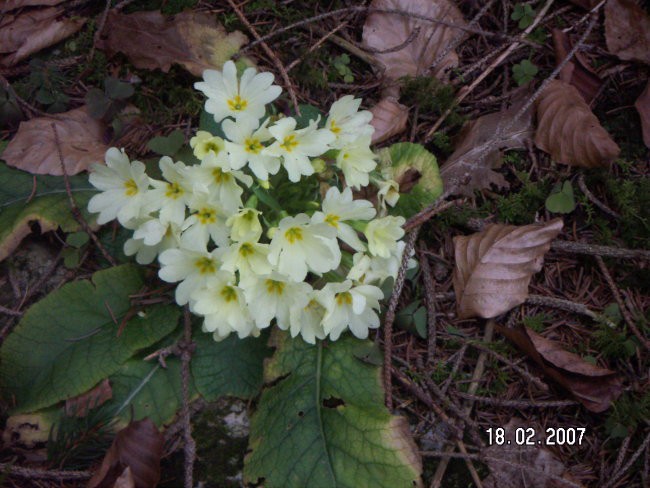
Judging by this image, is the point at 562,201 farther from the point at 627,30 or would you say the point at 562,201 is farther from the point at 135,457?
the point at 135,457

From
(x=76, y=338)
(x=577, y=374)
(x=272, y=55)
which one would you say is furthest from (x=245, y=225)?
(x=577, y=374)

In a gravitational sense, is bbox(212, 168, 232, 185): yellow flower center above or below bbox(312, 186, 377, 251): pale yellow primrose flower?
above

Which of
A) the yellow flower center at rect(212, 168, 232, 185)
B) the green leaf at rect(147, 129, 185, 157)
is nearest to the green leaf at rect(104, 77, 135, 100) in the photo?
the green leaf at rect(147, 129, 185, 157)

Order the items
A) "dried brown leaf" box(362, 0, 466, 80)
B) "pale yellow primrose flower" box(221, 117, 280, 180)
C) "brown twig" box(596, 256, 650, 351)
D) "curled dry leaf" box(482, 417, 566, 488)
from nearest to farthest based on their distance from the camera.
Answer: "pale yellow primrose flower" box(221, 117, 280, 180) → "curled dry leaf" box(482, 417, 566, 488) → "brown twig" box(596, 256, 650, 351) → "dried brown leaf" box(362, 0, 466, 80)

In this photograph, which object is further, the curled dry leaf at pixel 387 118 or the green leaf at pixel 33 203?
the curled dry leaf at pixel 387 118

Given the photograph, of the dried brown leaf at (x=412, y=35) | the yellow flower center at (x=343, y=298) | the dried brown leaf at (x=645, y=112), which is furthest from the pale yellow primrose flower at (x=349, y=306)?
the dried brown leaf at (x=645, y=112)

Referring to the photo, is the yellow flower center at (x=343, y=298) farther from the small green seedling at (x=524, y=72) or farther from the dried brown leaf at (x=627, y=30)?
the dried brown leaf at (x=627, y=30)

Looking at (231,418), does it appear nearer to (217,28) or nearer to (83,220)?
(83,220)

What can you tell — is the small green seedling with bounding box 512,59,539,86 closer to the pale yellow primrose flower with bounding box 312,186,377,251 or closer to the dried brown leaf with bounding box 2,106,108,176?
the pale yellow primrose flower with bounding box 312,186,377,251
